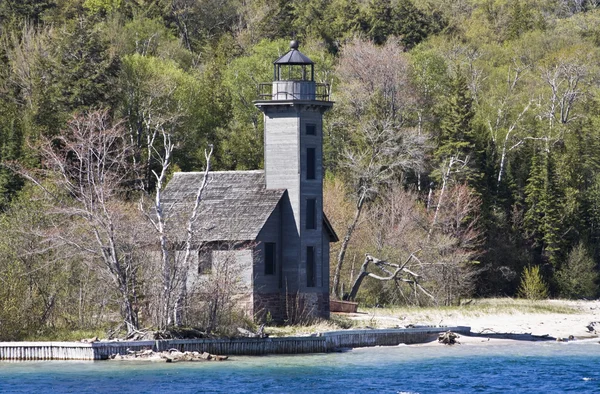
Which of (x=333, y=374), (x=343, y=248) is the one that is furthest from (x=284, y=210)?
(x=343, y=248)

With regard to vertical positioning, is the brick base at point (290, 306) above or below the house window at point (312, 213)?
below

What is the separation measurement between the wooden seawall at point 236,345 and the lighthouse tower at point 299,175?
9.44 ft

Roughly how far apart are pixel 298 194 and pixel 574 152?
112 feet

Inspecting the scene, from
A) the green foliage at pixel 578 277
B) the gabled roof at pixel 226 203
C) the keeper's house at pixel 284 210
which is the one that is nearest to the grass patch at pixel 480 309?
the green foliage at pixel 578 277

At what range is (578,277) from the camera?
6988 cm

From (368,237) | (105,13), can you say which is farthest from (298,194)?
(105,13)

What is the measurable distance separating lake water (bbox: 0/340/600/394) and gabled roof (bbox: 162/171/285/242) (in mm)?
6175

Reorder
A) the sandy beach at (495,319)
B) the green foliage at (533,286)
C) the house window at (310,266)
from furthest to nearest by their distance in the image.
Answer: the green foliage at (533,286) → the sandy beach at (495,319) → the house window at (310,266)

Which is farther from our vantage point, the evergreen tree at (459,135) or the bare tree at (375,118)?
the evergreen tree at (459,135)

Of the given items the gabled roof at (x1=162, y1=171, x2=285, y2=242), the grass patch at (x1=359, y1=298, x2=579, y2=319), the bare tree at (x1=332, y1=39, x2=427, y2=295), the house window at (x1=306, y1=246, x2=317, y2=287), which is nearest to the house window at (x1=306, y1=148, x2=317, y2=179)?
the gabled roof at (x1=162, y1=171, x2=285, y2=242)

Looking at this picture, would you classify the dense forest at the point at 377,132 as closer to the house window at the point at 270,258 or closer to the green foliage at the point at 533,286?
the green foliage at the point at 533,286

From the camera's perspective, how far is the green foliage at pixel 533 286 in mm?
67000

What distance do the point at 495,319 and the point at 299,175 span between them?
41.0 ft

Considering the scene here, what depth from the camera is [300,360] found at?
40.3 meters
